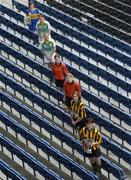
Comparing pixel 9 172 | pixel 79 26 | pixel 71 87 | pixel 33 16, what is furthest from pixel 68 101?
pixel 79 26

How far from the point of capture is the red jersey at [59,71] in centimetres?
1449

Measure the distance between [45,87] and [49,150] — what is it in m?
2.87

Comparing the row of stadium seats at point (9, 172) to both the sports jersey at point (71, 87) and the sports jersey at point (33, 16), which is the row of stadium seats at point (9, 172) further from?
the sports jersey at point (33, 16)

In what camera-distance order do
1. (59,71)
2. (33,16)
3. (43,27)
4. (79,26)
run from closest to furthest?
(59,71), (43,27), (33,16), (79,26)

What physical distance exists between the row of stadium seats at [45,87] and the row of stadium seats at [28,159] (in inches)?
70.2

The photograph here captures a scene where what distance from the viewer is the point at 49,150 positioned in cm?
1254

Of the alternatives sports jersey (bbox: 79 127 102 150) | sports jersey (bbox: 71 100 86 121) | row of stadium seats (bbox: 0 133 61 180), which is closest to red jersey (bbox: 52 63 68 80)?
sports jersey (bbox: 71 100 86 121)

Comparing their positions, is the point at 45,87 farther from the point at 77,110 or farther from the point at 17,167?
the point at 17,167

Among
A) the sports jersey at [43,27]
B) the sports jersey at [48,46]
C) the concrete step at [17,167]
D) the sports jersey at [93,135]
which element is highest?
the sports jersey at [43,27]

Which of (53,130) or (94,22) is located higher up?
(94,22)

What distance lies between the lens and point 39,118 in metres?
13.5

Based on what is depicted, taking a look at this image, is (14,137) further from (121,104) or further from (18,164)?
(121,104)

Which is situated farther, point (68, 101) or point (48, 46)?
point (48, 46)

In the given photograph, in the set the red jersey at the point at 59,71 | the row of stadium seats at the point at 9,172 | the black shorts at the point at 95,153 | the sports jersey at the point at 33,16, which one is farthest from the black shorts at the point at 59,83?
the sports jersey at the point at 33,16
